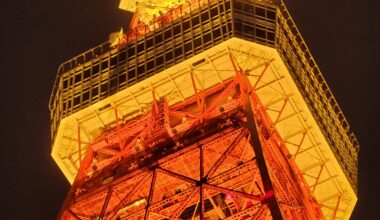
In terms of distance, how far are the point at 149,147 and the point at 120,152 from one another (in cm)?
219

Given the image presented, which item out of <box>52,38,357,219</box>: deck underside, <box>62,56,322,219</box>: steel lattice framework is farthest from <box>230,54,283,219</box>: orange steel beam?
<box>52,38,357,219</box>: deck underside

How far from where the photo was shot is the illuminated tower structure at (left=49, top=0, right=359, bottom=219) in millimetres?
33938

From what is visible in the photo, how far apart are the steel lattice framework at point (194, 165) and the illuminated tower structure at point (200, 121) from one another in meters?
0.06

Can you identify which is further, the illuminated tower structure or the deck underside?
the deck underside

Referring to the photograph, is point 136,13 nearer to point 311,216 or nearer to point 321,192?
point 321,192

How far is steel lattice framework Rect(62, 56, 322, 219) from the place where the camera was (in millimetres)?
32344

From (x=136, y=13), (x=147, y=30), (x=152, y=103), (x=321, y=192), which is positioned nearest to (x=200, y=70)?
(x=152, y=103)

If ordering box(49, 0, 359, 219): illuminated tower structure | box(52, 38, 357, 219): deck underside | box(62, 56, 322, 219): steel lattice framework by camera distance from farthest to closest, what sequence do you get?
box(52, 38, 357, 219): deck underside, box(49, 0, 359, 219): illuminated tower structure, box(62, 56, 322, 219): steel lattice framework

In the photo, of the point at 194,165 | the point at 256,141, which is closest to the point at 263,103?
the point at 194,165

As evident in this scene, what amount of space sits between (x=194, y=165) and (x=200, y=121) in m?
→ 1.81

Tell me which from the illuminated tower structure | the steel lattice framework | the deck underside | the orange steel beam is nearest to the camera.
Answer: the orange steel beam

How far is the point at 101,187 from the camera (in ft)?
117

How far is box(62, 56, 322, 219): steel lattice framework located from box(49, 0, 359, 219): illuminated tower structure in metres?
0.06

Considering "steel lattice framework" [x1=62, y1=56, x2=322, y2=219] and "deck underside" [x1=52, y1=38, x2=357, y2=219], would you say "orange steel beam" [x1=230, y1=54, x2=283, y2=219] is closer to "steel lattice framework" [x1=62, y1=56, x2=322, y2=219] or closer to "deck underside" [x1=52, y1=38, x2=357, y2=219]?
"steel lattice framework" [x1=62, y1=56, x2=322, y2=219]
